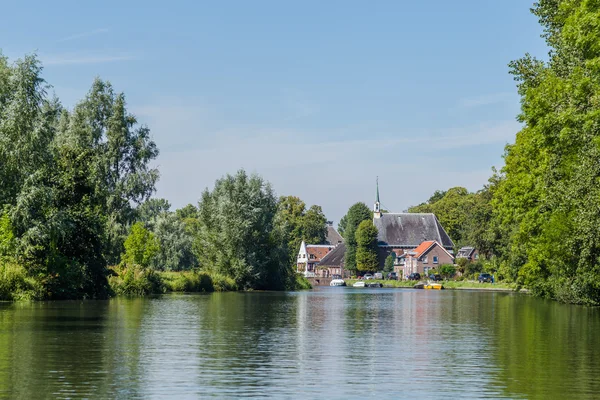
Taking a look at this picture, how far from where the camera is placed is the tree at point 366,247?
169 meters

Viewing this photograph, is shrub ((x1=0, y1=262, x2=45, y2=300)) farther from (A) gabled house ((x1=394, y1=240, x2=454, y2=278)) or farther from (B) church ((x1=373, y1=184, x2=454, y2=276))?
(B) church ((x1=373, y1=184, x2=454, y2=276))

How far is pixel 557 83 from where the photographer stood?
38094mm

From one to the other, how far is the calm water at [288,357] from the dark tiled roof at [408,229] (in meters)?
139

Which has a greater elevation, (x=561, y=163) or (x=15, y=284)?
(x=561, y=163)

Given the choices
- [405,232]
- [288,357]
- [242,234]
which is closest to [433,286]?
[242,234]

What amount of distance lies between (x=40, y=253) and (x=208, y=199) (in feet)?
144

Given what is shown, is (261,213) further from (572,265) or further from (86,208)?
(572,265)

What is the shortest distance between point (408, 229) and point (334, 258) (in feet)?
66.5

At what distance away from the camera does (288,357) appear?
2303 centimetres

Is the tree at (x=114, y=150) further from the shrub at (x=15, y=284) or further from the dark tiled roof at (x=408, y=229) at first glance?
the dark tiled roof at (x=408, y=229)

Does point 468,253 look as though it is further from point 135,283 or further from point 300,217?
point 135,283

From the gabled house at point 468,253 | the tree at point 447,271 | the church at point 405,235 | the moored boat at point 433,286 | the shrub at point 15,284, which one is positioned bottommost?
the moored boat at point 433,286

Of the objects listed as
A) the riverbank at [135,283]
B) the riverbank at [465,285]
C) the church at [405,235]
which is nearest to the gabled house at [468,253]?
the church at [405,235]

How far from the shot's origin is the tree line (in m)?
48.8
